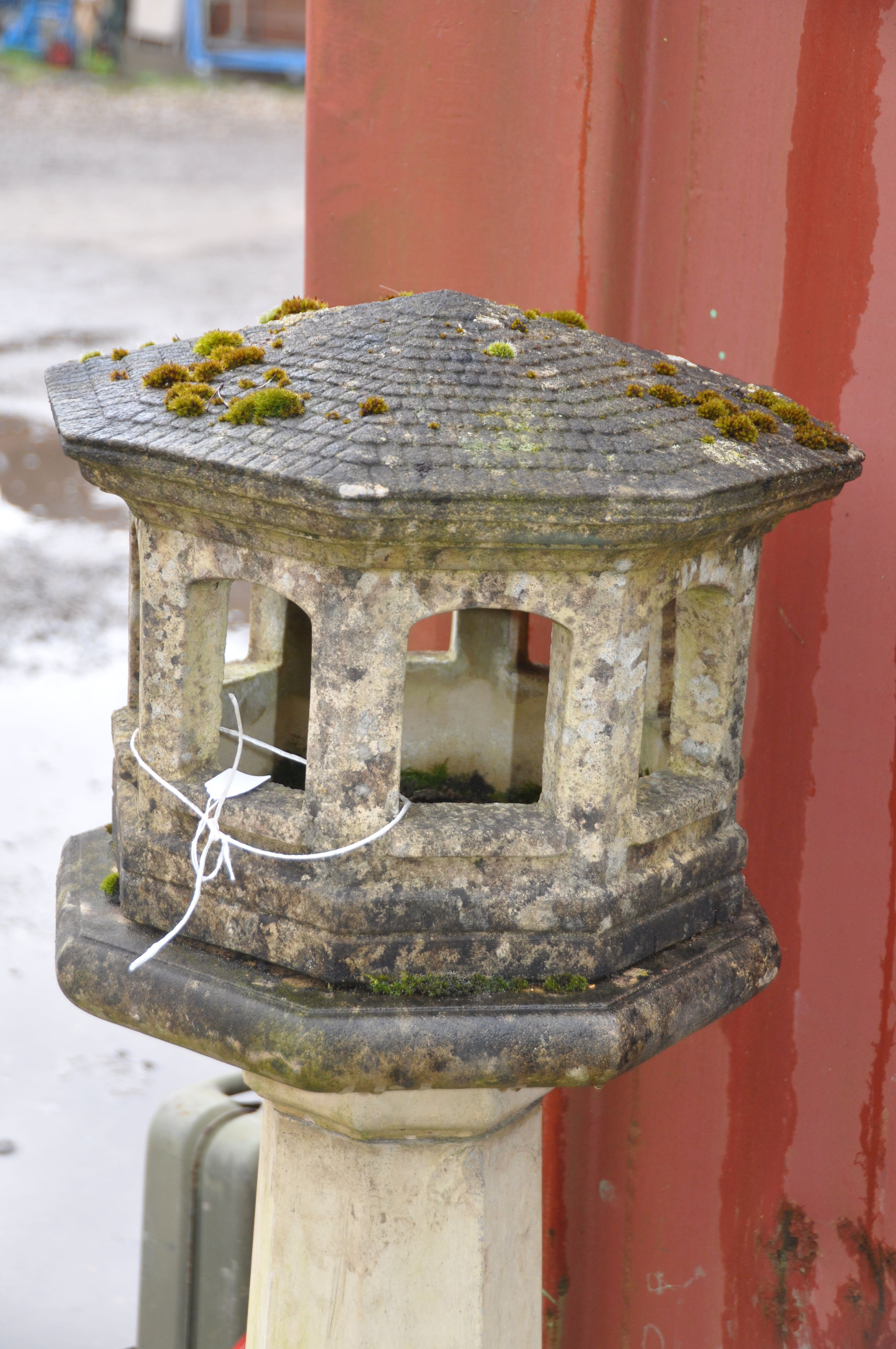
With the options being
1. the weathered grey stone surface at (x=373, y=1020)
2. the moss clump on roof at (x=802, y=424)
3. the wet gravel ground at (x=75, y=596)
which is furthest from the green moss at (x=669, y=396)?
the wet gravel ground at (x=75, y=596)

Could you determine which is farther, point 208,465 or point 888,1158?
point 888,1158

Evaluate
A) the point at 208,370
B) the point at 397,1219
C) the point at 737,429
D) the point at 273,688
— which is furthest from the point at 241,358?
the point at 397,1219

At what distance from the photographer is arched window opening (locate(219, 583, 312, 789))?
2418 millimetres

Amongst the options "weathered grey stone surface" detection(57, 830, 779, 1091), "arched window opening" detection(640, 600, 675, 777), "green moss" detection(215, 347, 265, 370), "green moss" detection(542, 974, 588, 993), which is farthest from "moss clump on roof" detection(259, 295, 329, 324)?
"green moss" detection(542, 974, 588, 993)

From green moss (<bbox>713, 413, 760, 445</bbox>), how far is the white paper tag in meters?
0.73

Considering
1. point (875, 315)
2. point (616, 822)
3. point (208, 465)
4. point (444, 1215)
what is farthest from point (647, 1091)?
point (208, 465)

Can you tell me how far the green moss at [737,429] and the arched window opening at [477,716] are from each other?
777 mm

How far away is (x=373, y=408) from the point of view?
172 cm

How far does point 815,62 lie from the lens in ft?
8.08

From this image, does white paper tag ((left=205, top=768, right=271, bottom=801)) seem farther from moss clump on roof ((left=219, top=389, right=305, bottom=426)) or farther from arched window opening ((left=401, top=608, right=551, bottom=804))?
arched window opening ((left=401, top=608, right=551, bottom=804))

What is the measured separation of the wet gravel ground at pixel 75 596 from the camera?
4035 mm

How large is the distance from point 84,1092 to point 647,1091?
6.88 feet

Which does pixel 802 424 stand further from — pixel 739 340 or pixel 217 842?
pixel 217 842

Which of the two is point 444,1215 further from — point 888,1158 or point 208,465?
point 208,465
